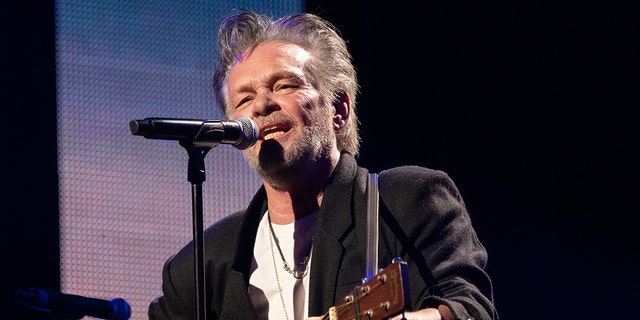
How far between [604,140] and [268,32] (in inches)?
61.9

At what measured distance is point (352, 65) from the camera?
4105 millimetres

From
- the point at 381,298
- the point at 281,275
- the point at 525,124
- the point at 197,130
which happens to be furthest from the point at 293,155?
the point at 525,124

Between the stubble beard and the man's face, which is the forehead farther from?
the stubble beard

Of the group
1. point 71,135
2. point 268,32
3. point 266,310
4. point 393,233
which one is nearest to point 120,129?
point 71,135

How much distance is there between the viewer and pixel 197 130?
8.57 feet

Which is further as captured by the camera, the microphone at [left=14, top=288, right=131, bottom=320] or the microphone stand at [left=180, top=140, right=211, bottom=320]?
the microphone at [left=14, top=288, right=131, bottom=320]

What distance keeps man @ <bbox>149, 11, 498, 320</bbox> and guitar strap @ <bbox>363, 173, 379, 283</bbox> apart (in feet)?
0.10

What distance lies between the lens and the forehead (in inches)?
139

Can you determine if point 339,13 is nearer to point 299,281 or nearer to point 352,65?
point 352,65

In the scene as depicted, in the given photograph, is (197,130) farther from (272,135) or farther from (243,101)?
(243,101)

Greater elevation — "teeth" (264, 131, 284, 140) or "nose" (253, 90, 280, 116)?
"nose" (253, 90, 280, 116)

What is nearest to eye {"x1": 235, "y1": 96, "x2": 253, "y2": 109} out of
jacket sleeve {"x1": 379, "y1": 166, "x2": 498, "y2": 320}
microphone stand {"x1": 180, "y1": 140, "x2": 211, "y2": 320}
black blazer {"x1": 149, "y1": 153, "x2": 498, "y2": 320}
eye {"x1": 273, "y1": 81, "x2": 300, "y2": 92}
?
eye {"x1": 273, "y1": 81, "x2": 300, "y2": 92}

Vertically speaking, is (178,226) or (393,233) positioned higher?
(393,233)

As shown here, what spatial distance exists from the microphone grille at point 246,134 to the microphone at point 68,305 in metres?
0.76
